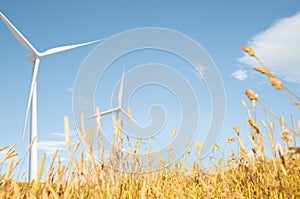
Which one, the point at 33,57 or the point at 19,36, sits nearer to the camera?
the point at 19,36

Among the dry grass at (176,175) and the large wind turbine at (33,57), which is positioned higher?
the large wind turbine at (33,57)

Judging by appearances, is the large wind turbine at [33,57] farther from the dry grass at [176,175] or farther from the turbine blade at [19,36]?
the dry grass at [176,175]

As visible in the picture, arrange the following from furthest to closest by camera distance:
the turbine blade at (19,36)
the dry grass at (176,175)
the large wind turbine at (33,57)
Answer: the turbine blade at (19,36) → the large wind turbine at (33,57) → the dry grass at (176,175)

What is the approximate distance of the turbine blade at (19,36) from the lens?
38.8 feet

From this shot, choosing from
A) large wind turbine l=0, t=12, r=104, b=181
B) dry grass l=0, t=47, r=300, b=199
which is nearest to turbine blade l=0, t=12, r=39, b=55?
large wind turbine l=0, t=12, r=104, b=181

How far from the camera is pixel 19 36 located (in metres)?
12.2

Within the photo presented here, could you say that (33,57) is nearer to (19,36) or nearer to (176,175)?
(19,36)

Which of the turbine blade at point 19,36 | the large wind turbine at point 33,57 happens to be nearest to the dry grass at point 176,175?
the large wind turbine at point 33,57

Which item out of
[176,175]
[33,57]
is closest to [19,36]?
[33,57]

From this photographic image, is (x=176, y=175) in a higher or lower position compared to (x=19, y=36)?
lower

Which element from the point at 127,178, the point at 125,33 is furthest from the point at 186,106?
the point at 127,178

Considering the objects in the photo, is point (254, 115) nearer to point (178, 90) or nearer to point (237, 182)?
point (237, 182)

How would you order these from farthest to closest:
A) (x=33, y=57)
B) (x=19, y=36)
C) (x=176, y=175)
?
1. (x=33, y=57)
2. (x=19, y=36)
3. (x=176, y=175)

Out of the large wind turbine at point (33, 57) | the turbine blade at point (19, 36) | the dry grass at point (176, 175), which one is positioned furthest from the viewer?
the turbine blade at point (19, 36)
